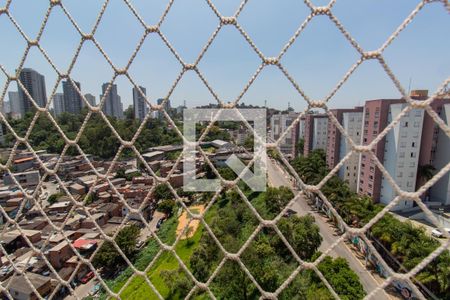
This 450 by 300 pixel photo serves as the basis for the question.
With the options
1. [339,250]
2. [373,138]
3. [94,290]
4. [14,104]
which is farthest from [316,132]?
[14,104]

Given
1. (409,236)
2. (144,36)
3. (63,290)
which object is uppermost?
(144,36)

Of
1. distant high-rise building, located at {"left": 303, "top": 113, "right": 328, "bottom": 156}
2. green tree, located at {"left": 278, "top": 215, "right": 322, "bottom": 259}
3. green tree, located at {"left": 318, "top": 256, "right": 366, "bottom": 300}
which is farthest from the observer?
distant high-rise building, located at {"left": 303, "top": 113, "right": 328, "bottom": 156}

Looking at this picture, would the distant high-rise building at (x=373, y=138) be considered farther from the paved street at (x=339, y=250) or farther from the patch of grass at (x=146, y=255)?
the patch of grass at (x=146, y=255)

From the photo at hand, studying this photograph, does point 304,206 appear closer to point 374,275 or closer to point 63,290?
point 374,275

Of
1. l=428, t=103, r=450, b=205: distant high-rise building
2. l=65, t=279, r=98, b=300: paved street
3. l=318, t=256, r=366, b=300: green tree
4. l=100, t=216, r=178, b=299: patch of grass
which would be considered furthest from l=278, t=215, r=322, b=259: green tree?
l=65, t=279, r=98, b=300: paved street

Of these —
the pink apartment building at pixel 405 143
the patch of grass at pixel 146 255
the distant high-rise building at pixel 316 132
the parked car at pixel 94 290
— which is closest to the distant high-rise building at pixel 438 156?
the pink apartment building at pixel 405 143

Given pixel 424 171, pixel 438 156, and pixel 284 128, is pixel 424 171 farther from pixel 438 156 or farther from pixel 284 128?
pixel 284 128

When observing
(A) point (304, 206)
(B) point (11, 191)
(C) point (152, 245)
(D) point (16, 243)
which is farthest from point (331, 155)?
(B) point (11, 191)

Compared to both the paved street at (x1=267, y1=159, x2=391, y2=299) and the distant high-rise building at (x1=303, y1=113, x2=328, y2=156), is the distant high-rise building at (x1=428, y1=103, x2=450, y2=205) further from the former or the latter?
the distant high-rise building at (x1=303, y1=113, x2=328, y2=156)
